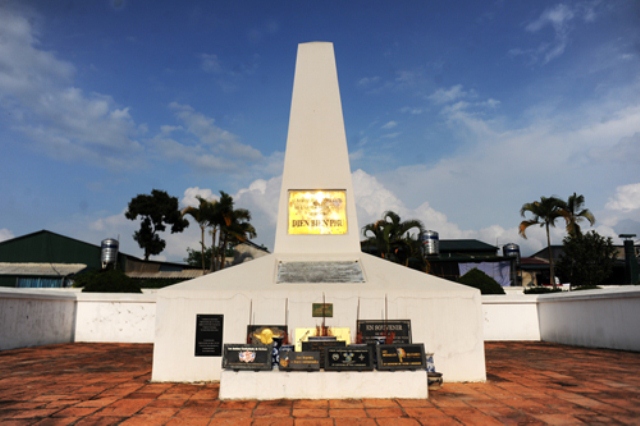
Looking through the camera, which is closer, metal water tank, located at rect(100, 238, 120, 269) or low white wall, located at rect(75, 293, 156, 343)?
low white wall, located at rect(75, 293, 156, 343)

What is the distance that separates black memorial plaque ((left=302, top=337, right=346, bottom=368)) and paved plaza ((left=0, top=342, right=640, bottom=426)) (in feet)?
2.99

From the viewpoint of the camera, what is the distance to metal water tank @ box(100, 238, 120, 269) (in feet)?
93.2

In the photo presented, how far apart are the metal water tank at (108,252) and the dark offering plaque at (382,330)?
25277 mm

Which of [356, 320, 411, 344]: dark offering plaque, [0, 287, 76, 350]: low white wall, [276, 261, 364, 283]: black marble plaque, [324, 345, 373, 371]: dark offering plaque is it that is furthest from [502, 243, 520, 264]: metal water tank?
[0, 287, 76, 350]: low white wall

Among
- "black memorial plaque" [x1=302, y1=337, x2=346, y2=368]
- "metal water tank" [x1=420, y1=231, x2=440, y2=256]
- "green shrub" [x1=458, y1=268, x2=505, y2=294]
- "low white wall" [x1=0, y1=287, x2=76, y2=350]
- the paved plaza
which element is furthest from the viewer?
"metal water tank" [x1=420, y1=231, x2=440, y2=256]

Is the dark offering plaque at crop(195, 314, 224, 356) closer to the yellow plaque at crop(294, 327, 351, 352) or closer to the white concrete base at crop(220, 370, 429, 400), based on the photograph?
the white concrete base at crop(220, 370, 429, 400)

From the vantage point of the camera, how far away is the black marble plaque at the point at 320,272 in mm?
9305

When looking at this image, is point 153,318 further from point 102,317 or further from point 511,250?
point 511,250

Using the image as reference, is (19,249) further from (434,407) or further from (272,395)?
(434,407)

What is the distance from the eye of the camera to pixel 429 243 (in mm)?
26219

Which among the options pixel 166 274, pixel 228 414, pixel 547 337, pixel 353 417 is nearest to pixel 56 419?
pixel 228 414

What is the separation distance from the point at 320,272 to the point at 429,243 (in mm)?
17973

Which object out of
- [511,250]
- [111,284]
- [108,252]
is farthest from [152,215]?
[511,250]

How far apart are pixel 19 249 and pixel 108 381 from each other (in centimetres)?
3103
